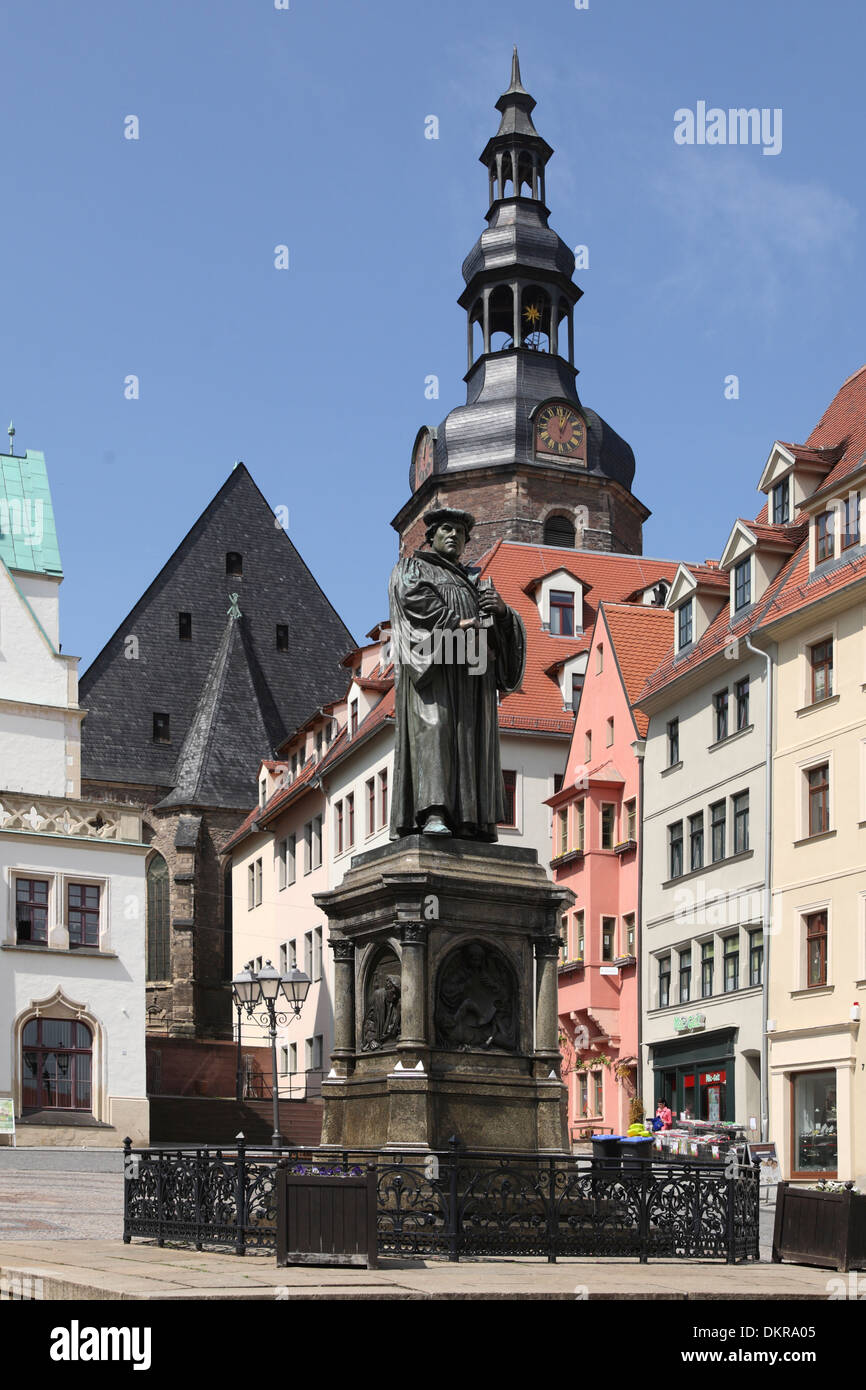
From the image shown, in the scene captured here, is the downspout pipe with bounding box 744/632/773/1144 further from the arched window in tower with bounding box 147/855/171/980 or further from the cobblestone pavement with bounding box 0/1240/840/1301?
the arched window in tower with bounding box 147/855/171/980

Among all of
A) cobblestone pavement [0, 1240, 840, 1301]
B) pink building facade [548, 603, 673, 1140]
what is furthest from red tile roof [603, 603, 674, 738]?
cobblestone pavement [0, 1240, 840, 1301]

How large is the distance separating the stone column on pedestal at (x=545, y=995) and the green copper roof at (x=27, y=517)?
124 feet

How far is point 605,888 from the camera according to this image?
44219mm

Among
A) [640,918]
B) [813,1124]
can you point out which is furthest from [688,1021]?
[813,1124]

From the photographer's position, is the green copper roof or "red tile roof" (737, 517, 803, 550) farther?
the green copper roof

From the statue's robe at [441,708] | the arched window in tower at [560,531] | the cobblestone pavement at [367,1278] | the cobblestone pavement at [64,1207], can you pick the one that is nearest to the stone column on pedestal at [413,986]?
the statue's robe at [441,708]

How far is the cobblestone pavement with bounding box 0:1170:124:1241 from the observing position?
54.1 ft

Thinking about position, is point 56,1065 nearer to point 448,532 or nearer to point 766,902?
point 766,902

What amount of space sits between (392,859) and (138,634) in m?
61.9

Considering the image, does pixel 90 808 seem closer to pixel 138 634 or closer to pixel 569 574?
pixel 569 574

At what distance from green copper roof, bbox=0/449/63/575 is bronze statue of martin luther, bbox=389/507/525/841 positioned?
121 ft

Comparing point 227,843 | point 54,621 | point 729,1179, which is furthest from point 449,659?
point 227,843

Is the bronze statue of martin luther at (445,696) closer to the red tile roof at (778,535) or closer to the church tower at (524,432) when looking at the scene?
the red tile roof at (778,535)

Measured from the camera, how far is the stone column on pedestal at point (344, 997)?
49.1 ft
